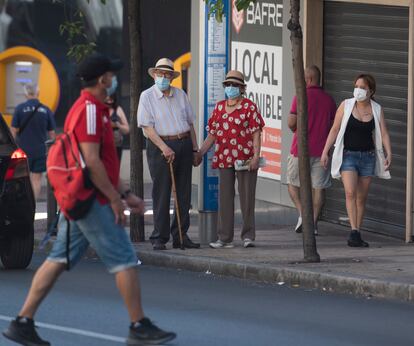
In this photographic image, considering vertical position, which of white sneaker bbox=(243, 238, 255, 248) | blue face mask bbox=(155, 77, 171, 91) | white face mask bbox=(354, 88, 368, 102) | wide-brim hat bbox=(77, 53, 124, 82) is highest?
wide-brim hat bbox=(77, 53, 124, 82)

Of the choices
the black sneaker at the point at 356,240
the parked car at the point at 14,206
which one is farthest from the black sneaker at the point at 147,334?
the black sneaker at the point at 356,240

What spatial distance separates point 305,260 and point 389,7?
3578 millimetres

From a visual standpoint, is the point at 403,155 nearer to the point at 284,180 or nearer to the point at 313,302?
the point at 284,180

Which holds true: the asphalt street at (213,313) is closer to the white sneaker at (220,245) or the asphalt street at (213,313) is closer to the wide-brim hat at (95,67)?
the white sneaker at (220,245)

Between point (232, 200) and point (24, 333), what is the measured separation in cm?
562

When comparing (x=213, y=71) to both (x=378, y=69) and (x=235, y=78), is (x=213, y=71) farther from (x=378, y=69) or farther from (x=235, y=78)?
(x=378, y=69)

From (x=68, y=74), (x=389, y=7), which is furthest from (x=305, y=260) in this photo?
(x=68, y=74)

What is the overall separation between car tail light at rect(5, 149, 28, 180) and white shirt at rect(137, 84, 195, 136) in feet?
4.60

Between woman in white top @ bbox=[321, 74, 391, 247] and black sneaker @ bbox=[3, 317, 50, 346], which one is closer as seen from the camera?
black sneaker @ bbox=[3, 317, 50, 346]

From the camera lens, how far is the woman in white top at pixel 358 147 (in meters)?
14.3

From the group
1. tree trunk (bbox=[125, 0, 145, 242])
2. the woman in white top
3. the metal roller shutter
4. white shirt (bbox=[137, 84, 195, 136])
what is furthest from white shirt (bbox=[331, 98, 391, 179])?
tree trunk (bbox=[125, 0, 145, 242])

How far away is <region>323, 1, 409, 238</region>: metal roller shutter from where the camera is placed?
599 inches

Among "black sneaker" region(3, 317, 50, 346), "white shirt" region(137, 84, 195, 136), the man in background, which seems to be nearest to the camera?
"black sneaker" region(3, 317, 50, 346)

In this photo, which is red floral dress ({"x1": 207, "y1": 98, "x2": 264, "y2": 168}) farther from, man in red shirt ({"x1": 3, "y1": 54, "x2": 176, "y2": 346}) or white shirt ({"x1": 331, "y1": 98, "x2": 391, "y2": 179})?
man in red shirt ({"x1": 3, "y1": 54, "x2": 176, "y2": 346})
